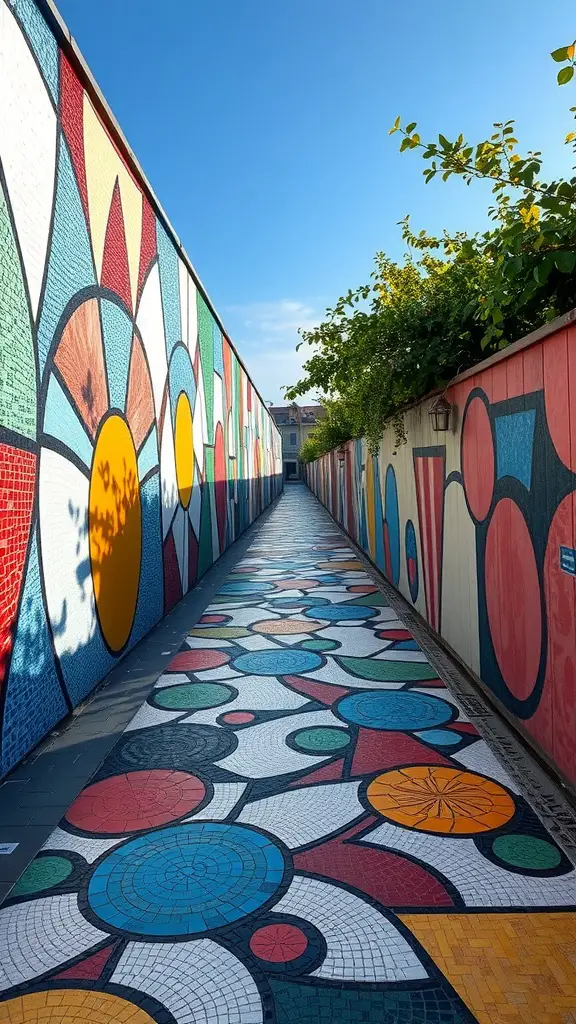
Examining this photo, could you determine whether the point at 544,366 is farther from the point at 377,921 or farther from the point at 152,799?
the point at 152,799

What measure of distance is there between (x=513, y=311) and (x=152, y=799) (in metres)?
2.97

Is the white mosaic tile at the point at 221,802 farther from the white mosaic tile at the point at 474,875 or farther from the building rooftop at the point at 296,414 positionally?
the building rooftop at the point at 296,414

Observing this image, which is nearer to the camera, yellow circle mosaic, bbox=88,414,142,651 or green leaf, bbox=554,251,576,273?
green leaf, bbox=554,251,576,273

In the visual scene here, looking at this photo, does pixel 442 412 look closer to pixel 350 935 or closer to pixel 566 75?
pixel 566 75

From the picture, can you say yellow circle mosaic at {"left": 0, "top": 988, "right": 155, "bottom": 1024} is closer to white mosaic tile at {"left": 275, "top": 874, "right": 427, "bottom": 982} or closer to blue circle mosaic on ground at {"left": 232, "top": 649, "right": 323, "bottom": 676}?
white mosaic tile at {"left": 275, "top": 874, "right": 427, "bottom": 982}

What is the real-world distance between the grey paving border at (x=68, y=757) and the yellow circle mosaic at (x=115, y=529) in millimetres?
358

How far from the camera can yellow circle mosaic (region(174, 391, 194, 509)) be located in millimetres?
7172

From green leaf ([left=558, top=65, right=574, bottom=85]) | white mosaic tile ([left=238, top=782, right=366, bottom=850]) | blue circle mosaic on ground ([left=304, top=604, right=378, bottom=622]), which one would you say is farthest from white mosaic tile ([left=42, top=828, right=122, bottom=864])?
blue circle mosaic on ground ([left=304, top=604, right=378, bottom=622])

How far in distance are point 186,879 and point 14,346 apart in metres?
2.46

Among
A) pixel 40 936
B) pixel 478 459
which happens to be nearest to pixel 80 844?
pixel 40 936

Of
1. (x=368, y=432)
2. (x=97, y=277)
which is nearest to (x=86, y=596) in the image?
(x=97, y=277)

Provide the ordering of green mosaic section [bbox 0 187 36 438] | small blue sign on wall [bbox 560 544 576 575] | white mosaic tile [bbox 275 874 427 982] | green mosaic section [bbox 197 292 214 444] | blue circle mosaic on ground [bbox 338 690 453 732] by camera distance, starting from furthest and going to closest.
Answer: green mosaic section [bbox 197 292 214 444], blue circle mosaic on ground [bbox 338 690 453 732], green mosaic section [bbox 0 187 36 438], small blue sign on wall [bbox 560 544 576 575], white mosaic tile [bbox 275 874 427 982]

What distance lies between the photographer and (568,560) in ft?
8.82

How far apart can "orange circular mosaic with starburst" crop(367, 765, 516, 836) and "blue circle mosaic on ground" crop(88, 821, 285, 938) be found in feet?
1.94
